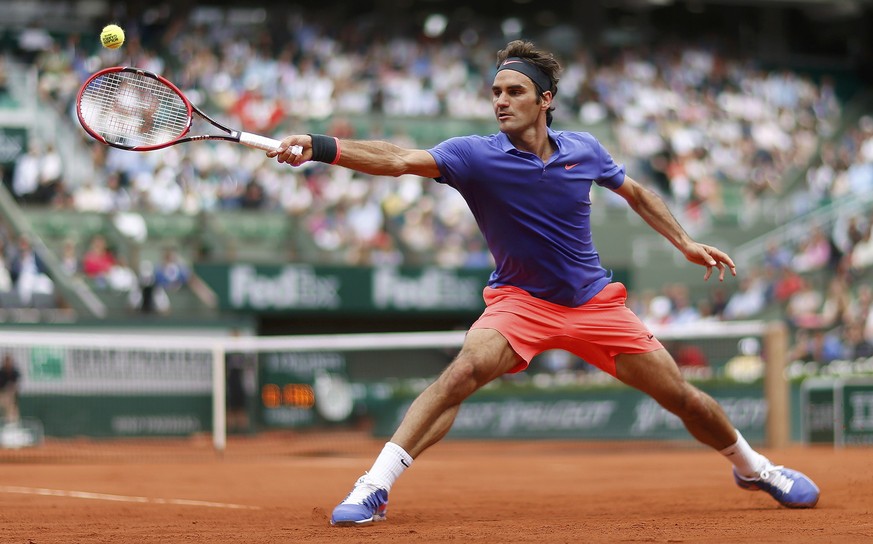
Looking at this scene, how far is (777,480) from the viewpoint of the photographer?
23.2ft

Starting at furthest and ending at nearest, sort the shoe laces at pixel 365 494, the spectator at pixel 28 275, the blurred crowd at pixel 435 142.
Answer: the blurred crowd at pixel 435 142, the spectator at pixel 28 275, the shoe laces at pixel 365 494

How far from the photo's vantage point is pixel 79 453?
47.3 ft

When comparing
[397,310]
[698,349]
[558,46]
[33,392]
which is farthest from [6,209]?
[558,46]

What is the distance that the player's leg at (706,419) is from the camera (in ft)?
22.1

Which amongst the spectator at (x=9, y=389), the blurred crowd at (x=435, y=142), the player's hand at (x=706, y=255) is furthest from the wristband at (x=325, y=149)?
the blurred crowd at (x=435, y=142)

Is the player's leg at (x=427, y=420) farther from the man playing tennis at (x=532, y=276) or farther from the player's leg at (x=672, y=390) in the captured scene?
the player's leg at (x=672, y=390)

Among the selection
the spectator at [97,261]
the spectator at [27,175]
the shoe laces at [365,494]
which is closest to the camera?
the shoe laces at [365,494]

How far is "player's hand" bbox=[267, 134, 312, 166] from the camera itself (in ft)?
18.8

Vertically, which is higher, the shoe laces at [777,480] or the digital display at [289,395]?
the shoe laces at [777,480]

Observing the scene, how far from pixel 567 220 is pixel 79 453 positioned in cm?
942

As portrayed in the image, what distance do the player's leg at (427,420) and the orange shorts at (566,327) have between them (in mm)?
102

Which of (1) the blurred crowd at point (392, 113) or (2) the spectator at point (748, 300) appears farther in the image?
(2) the spectator at point (748, 300)

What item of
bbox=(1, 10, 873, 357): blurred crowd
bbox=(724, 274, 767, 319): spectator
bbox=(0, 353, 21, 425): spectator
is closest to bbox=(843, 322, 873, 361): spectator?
bbox=(1, 10, 873, 357): blurred crowd

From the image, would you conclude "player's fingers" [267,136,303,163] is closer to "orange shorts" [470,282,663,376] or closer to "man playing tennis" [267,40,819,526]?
"man playing tennis" [267,40,819,526]
